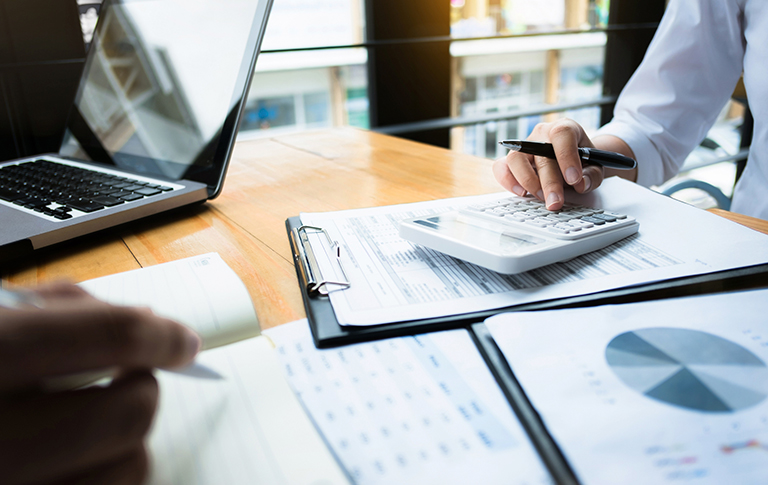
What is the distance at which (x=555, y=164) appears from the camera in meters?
0.48

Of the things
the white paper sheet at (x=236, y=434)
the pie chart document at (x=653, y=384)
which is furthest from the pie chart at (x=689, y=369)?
the white paper sheet at (x=236, y=434)

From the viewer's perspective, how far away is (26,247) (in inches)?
15.7

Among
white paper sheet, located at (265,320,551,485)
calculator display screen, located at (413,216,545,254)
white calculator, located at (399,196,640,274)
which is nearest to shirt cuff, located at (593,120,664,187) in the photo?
white calculator, located at (399,196,640,274)

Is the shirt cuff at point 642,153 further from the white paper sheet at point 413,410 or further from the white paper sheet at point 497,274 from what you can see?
the white paper sheet at point 413,410

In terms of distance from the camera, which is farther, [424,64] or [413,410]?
[424,64]

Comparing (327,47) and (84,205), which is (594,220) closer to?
(84,205)

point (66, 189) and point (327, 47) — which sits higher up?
point (327, 47)

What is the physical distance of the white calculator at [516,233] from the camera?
1.05ft

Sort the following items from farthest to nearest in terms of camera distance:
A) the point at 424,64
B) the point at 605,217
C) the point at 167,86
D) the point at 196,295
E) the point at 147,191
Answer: the point at 424,64 < the point at 167,86 < the point at 147,191 < the point at 605,217 < the point at 196,295

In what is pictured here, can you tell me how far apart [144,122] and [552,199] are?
1.67 ft

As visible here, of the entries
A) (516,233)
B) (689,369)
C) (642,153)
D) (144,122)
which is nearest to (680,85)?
(642,153)

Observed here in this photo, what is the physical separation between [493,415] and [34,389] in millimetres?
179

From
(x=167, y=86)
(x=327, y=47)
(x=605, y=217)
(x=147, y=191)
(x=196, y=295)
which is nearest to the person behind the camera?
(x=196, y=295)

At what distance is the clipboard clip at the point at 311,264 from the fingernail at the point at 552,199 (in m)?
0.19
